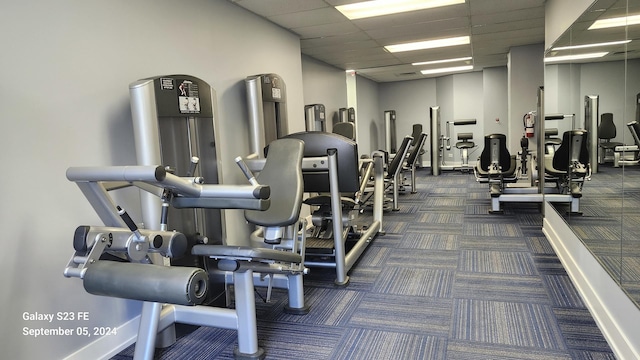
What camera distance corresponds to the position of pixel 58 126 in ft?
7.11

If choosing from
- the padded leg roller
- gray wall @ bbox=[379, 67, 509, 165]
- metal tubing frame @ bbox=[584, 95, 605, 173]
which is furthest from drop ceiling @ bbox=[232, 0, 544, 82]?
the padded leg roller

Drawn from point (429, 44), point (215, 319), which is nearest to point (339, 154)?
point (215, 319)

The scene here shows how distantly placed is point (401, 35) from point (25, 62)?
452 cm

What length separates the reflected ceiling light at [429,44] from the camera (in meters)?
6.18

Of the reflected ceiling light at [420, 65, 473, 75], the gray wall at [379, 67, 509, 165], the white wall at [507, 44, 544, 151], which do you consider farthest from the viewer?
the gray wall at [379, 67, 509, 165]

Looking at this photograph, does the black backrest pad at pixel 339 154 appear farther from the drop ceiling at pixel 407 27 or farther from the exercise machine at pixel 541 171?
the exercise machine at pixel 541 171

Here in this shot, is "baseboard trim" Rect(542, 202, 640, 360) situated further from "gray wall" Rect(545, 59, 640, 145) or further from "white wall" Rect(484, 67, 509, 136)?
"white wall" Rect(484, 67, 509, 136)

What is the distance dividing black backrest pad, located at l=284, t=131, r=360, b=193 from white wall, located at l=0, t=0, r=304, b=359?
1141 millimetres

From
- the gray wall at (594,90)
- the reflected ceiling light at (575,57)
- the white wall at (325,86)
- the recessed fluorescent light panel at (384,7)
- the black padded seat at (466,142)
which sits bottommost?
the black padded seat at (466,142)

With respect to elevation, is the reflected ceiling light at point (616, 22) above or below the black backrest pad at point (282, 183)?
above

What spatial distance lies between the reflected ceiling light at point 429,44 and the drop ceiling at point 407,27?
16 centimetres

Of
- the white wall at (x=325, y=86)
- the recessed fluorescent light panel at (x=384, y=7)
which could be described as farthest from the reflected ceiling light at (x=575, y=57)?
the white wall at (x=325, y=86)

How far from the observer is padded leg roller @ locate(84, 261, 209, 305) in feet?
5.45

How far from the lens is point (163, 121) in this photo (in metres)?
2.58
